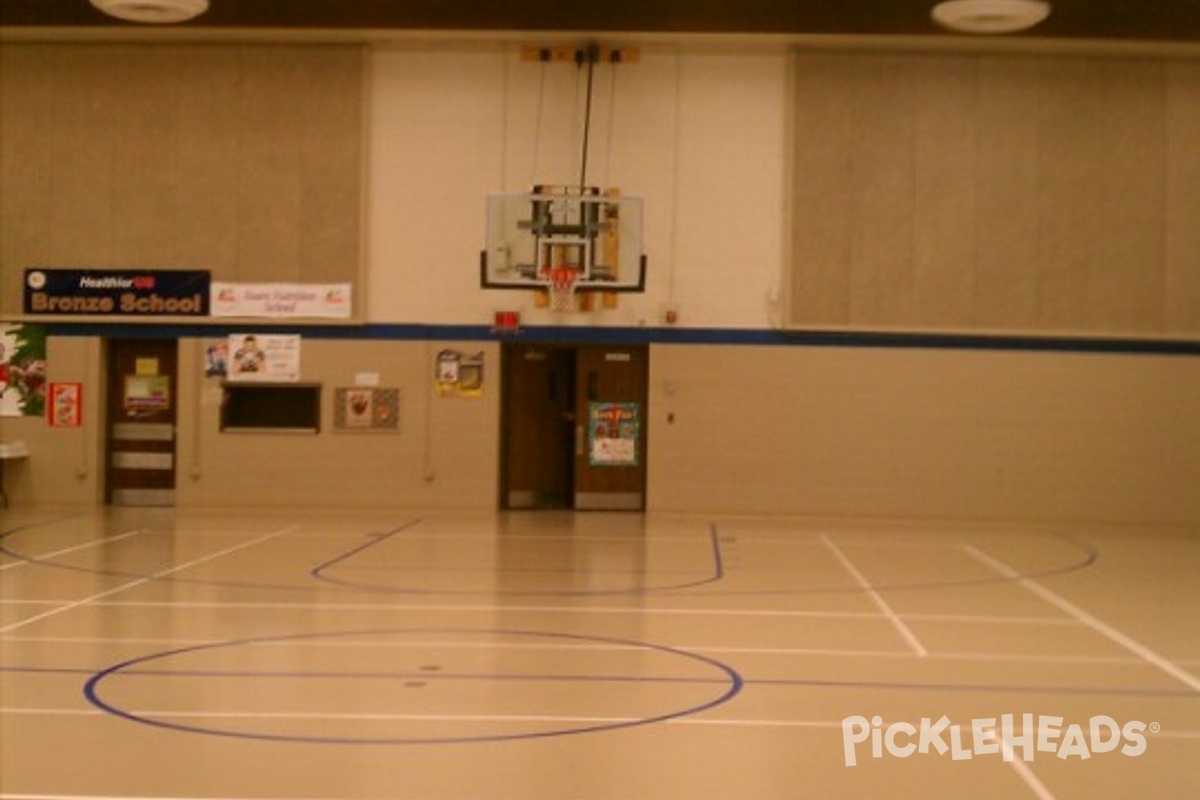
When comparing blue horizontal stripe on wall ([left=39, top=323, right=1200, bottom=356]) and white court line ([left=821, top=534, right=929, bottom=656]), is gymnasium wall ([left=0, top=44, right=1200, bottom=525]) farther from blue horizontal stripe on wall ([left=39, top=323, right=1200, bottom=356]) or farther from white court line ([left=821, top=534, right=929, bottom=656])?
white court line ([left=821, top=534, right=929, bottom=656])

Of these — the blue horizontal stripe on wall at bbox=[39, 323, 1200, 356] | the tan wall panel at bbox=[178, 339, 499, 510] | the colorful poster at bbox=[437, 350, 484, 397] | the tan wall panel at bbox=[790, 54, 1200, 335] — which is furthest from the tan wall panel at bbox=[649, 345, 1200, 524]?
the tan wall panel at bbox=[178, 339, 499, 510]

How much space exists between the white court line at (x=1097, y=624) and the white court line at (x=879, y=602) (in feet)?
4.58

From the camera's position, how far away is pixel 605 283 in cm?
1908

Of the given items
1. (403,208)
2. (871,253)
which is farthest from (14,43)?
(871,253)

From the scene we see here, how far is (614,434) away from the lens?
821 inches

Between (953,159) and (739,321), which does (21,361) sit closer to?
(739,321)

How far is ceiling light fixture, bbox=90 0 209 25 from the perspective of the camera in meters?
18.1

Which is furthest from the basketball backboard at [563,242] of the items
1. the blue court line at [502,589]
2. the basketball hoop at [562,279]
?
the blue court line at [502,589]

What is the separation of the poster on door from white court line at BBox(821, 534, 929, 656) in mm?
3953

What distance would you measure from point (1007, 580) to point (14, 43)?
1542cm

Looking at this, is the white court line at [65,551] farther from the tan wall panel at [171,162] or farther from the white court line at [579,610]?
the tan wall panel at [171,162]

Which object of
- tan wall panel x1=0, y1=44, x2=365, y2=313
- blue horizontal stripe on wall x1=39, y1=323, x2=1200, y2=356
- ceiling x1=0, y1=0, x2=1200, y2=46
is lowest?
blue horizontal stripe on wall x1=39, y1=323, x2=1200, y2=356

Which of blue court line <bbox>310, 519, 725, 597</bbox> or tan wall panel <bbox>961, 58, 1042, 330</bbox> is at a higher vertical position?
tan wall panel <bbox>961, 58, 1042, 330</bbox>

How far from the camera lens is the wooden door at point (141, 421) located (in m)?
21.2
